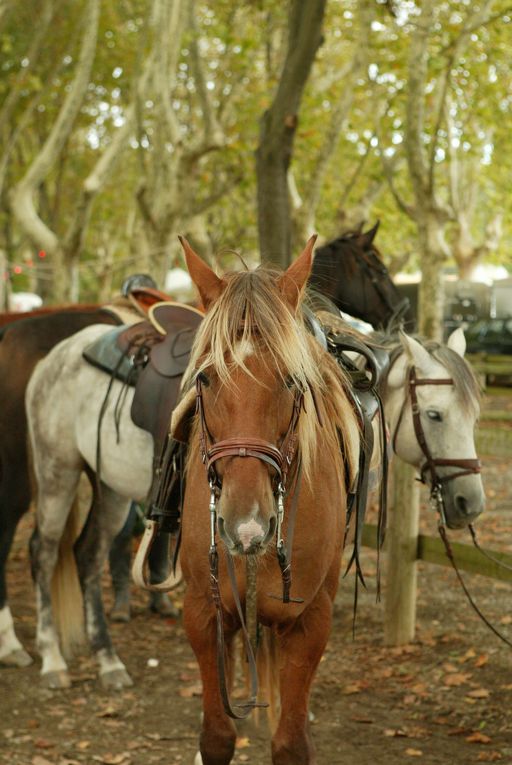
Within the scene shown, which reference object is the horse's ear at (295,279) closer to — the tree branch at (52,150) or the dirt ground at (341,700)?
A: the dirt ground at (341,700)

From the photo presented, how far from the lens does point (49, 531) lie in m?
6.33

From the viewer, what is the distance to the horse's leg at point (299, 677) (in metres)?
3.59

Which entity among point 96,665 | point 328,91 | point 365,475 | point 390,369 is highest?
point 328,91

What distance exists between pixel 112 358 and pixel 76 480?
918 mm

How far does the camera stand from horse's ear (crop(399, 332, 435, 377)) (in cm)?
528

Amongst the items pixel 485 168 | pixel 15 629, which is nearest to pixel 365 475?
pixel 15 629

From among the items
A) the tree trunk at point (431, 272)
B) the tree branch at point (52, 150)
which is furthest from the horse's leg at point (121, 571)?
the tree trunk at point (431, 272)

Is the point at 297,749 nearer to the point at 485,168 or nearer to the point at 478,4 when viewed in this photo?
the point at 478,4

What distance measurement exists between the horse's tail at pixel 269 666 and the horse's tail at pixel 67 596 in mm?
2619

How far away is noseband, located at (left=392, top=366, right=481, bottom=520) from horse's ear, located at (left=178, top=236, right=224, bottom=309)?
2070mm

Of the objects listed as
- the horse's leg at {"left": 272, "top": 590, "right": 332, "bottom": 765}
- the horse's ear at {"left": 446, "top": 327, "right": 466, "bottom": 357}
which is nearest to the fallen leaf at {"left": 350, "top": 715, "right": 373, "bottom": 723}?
the horse's leg at {"left": 272, "top": 590, "right": 332, "bottom": 765}

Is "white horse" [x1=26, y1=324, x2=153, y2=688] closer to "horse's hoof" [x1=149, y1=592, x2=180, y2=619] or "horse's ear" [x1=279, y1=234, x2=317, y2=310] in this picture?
"horse's hoof" [x1=149, y1=592, x2=180, y2=619]

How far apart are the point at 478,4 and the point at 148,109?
1031 centimetres

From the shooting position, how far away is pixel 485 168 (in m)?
32.4
